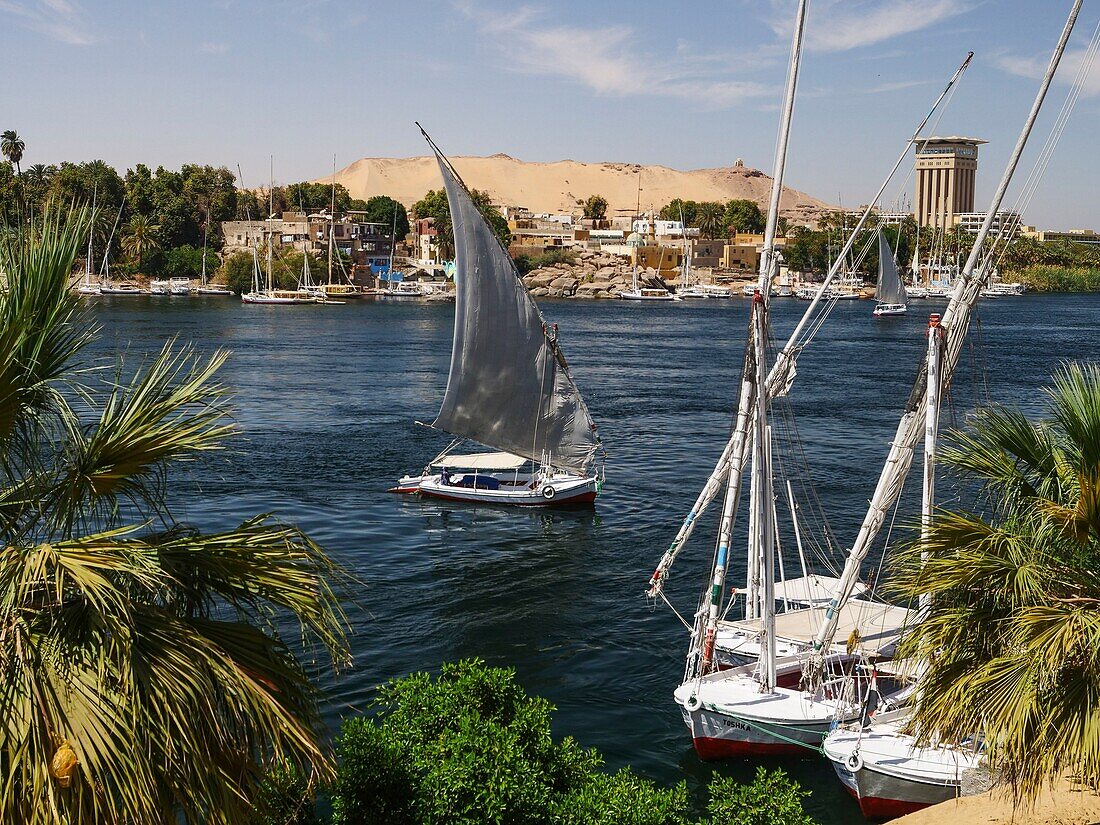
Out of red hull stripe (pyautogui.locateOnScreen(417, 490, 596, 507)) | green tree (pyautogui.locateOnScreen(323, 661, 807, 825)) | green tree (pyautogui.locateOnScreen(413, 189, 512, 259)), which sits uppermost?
green tree (pyautogui.locateOnScreen(413, 189, 512, 259))

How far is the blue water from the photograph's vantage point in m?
18.6

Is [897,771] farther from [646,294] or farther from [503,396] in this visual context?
[646,294]

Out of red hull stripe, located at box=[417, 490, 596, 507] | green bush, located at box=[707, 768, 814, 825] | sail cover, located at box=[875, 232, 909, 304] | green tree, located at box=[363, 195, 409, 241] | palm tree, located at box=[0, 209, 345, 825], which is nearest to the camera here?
palm tree, located at box=[0, 209, 345, 825]

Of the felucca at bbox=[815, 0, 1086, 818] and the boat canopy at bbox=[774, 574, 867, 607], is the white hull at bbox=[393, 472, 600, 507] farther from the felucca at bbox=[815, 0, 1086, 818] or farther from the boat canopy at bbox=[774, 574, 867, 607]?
the felucca at bbox=[815, 0, 1086, 818]

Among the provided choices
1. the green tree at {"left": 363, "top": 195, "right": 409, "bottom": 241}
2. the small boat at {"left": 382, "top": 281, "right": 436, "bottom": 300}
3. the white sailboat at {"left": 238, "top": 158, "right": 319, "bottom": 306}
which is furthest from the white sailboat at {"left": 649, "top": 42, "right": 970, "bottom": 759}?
the green tree at {"left": 363, "top": 195, "right": 409, "bottom": 241}

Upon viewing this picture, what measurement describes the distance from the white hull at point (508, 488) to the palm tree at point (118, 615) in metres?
24.0

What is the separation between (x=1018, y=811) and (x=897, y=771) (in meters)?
2.08

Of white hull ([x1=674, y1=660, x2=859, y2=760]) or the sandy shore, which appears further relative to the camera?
white hull ([x1=674, y1=660, x2=859, y2=760])

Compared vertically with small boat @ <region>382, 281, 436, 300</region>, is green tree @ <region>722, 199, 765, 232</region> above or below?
above

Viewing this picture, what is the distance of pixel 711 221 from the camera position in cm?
17488

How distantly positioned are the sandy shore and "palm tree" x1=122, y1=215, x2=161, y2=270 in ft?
445

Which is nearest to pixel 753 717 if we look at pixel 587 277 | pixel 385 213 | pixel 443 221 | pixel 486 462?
pixel 486 462

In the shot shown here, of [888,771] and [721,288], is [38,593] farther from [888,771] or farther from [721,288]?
[721,288]

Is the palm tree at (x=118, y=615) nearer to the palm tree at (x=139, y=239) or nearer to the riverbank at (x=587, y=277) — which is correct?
the palm tree at (x=139, y=239)
